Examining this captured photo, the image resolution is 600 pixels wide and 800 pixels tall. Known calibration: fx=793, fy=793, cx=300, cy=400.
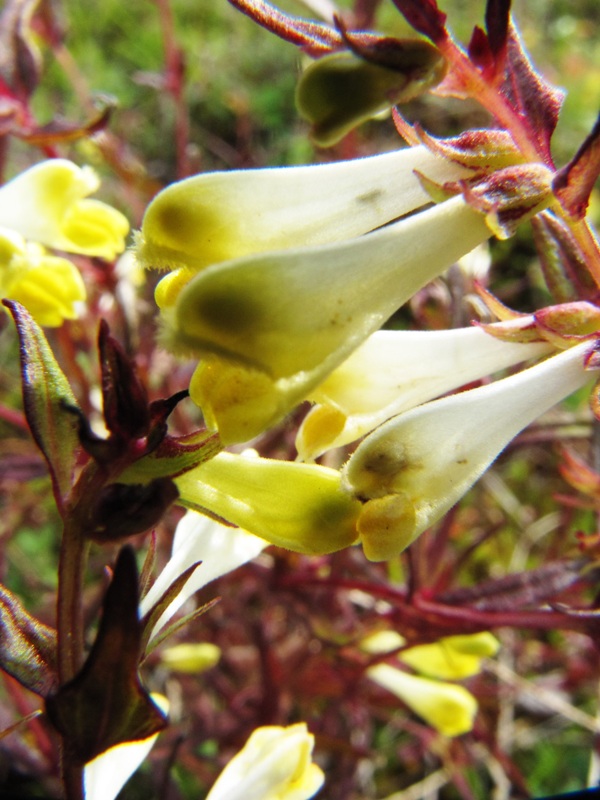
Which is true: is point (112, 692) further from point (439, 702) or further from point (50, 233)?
point (439, 702)

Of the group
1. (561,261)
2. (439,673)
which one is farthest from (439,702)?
(561,261)

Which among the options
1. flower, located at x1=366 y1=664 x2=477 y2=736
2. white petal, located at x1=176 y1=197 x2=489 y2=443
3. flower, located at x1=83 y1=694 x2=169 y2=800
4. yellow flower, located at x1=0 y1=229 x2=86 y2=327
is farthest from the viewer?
flower, located at x1=366 y1=664 x2=477 y2=736

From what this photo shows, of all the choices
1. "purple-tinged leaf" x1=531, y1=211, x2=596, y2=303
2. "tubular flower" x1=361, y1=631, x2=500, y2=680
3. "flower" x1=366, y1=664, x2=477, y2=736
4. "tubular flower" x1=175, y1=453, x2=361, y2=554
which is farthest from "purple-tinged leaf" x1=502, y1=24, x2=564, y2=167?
"flower" x1=366, y1=664, x2=477, y2=736

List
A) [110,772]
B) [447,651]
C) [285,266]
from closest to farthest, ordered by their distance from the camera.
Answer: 1. [285,266]
2. [110,772]
3. [447,651]

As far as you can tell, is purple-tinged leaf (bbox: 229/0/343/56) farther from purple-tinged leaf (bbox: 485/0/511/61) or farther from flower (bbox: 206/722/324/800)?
flower (bbox: 206/722/324/800)

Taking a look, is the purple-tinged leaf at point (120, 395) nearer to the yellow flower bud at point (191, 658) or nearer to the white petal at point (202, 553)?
the white petal at point (202, 553)

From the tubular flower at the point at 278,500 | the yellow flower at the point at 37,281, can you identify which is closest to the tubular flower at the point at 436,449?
the tubular flower at the point at 278,500
